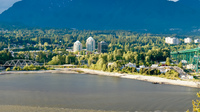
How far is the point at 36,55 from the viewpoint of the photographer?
26.6 metres

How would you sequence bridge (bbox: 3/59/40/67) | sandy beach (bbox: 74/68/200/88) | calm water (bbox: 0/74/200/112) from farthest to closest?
1. bridge (bbox: 3/59/40/67)
2. sandy beach (bbox: 74/68/200/88)
3. calm water (bbox: 0/74/200/112)

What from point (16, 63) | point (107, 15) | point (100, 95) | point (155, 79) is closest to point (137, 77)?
point (155, 79)

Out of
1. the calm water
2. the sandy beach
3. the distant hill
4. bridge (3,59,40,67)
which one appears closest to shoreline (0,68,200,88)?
the sandy beach

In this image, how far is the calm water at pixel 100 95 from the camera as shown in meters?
10.3

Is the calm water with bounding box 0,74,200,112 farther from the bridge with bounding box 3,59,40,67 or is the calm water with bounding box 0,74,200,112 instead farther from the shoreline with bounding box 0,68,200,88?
the bridge with bounding box 3,59,40,67

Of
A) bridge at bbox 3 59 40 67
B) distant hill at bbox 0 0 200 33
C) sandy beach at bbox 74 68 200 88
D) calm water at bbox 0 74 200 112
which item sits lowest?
calm water at bbox 0 74 200 112

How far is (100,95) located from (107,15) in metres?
93.7

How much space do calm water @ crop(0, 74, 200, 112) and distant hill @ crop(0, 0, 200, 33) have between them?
7201 centimetres

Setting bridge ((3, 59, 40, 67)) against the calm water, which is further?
bridge ((3, 59, 40, 67))

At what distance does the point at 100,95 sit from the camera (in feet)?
39.5

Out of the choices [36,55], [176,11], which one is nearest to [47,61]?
[36,55]

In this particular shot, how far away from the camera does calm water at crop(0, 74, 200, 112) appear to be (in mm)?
10273

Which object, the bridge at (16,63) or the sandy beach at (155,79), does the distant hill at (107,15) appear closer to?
the bridge at (16,63)

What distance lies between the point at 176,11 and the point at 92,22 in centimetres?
3957
